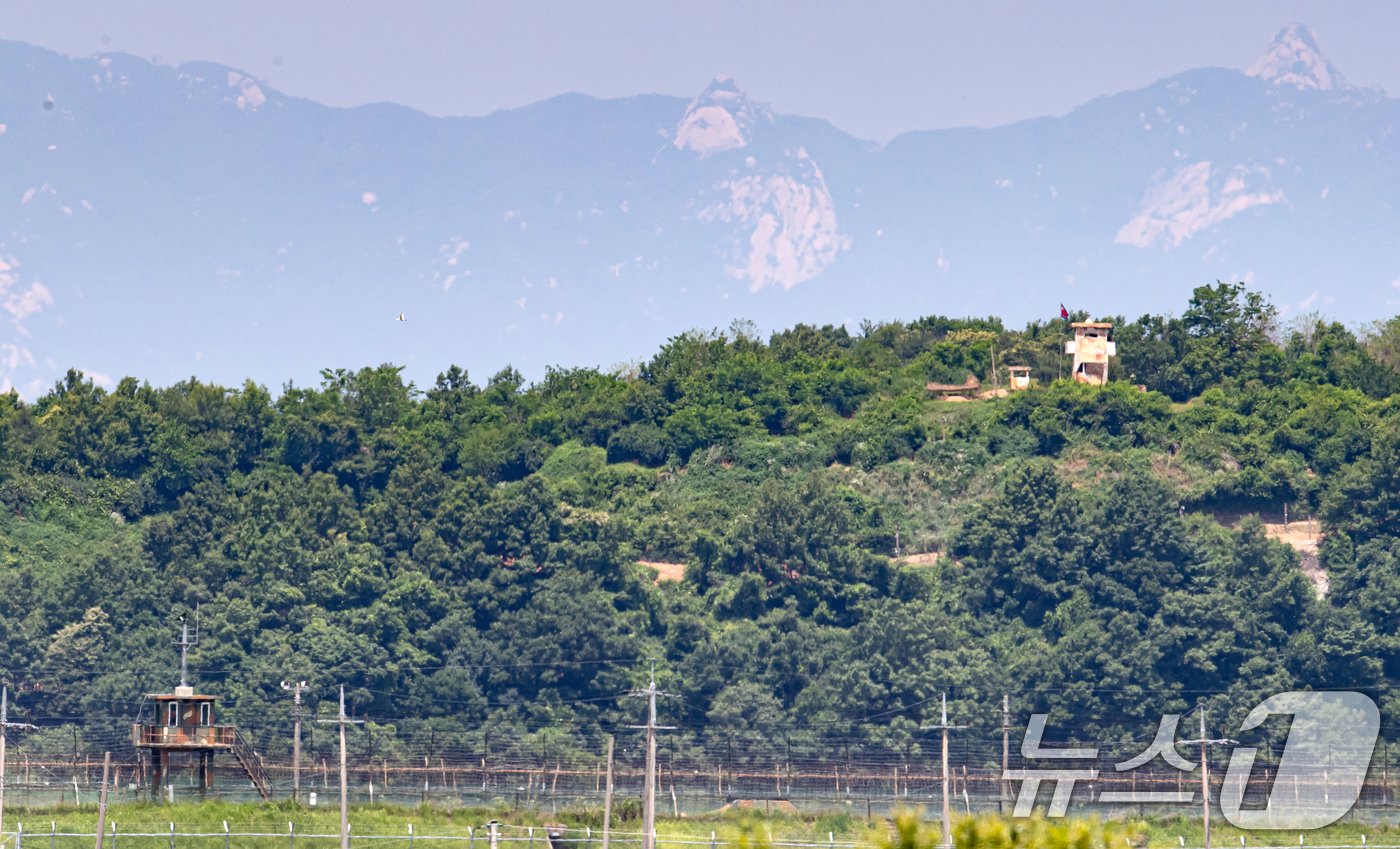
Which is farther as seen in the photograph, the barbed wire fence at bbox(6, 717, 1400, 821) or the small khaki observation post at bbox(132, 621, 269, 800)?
the barbed wire fence at bbox(6, 717, 1400, 821)

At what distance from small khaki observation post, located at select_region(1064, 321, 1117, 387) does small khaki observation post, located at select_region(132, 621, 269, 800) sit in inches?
2849

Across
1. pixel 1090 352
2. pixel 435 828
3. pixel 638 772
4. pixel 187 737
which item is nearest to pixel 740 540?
pixel 1090 352

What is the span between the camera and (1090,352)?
13825 cm

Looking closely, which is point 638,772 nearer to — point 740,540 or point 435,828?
point 435,828

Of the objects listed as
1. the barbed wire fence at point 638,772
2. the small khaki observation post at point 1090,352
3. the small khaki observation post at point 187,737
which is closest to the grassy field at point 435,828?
the barbed wire fence at point 638,772

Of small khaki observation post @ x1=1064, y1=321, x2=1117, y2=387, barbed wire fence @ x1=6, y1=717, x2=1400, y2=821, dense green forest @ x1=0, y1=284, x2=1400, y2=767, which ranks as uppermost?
small khaki observation post @ x1=1064, y1=321, x2=1117, y2=387

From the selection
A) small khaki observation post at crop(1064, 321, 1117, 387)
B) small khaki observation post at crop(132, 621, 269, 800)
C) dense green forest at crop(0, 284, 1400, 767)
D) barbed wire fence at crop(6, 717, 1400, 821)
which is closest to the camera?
small khaki observation post at crop(132, 621, 269, 800)

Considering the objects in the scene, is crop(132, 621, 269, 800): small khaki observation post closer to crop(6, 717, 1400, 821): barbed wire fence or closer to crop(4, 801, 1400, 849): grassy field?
crop(6, 717, 1400, 821): barbed wire fence

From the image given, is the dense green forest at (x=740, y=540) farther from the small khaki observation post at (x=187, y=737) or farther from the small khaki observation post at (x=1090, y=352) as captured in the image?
the small khaki observation post at (x=187, y=737)

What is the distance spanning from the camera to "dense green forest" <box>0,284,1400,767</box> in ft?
340

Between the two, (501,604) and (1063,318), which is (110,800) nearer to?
(501,604)

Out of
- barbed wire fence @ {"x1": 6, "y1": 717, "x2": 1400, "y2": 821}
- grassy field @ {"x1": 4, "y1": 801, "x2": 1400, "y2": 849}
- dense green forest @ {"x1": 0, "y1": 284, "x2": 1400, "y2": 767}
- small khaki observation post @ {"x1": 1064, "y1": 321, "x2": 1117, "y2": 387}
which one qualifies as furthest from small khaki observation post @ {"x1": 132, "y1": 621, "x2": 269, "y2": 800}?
small khaki observation post @ {"x1": 1064, "y1": 321, "x2": 1117, "y2": 387}

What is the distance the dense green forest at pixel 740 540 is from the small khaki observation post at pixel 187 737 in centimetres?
2358

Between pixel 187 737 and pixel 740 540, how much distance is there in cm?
4471
